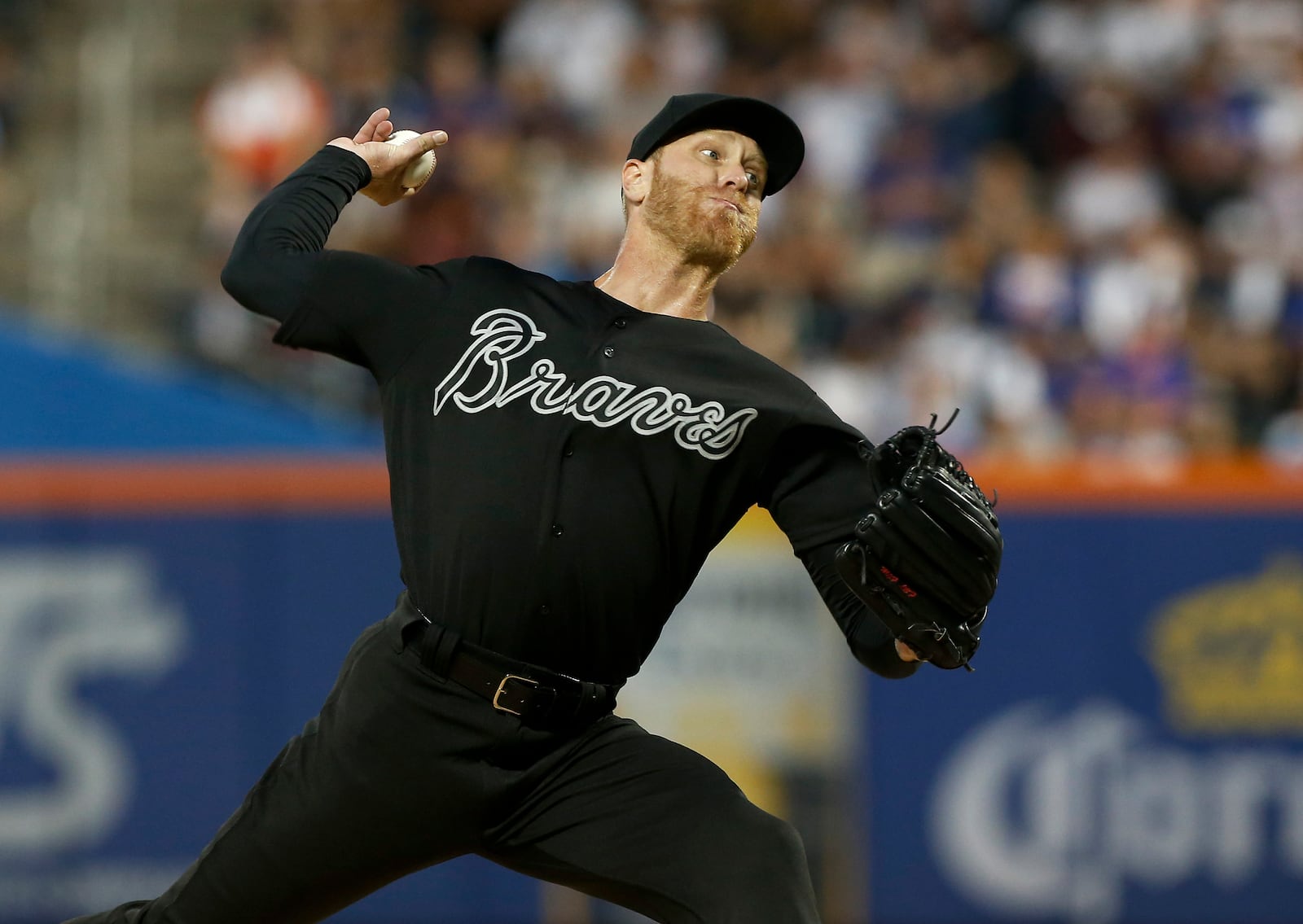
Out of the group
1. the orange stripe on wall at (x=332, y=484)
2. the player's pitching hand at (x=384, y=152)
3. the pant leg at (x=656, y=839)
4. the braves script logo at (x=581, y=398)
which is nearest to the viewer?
the pant leg at (x=656, y=839)

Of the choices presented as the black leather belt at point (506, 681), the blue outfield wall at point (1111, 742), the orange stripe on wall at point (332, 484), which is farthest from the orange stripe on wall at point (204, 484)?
the black leather belt at point (506, 681)

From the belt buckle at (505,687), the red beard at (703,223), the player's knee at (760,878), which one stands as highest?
the red beard at (703,223)

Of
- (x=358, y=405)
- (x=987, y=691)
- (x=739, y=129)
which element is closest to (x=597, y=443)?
(x=739, y=129)

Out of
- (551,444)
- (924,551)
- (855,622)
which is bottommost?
(855,622)

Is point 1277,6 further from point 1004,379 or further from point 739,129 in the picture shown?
point 739,129

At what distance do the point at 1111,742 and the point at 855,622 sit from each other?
16.2 ft

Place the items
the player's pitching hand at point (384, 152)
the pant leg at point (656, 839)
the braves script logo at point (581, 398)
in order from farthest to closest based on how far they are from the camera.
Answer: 1. the player's pitching hand at point (384, 152)
2. the braves script logo at point (581, 398)
3. the pant leg at point (656, 839)

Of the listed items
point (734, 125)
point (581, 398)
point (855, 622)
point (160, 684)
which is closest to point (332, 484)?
point (160, 684)

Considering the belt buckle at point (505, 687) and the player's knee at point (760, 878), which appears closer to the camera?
the player's knee at point (760, 878)

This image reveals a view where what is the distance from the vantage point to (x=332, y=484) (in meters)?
8.84

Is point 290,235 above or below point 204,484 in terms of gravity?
above

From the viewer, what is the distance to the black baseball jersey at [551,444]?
13.0 ft

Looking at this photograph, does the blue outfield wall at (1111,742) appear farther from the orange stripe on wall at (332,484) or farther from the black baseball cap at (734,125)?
the black baseball cap at (734,125)

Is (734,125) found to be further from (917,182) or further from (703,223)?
(917,182)
